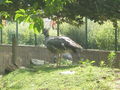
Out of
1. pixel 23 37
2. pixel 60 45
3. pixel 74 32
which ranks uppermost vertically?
pixel 74 32

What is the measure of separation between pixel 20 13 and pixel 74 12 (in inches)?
103

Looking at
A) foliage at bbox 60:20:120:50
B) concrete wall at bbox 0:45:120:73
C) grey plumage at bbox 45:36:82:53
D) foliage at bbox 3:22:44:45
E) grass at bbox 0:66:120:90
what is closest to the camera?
grass at bbox 0:66:120:90

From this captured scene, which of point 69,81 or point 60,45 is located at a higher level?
point 60,45

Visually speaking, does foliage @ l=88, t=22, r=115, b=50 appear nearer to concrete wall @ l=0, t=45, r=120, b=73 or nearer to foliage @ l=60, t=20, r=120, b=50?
foliage @ l=60, t=20, r=120, b=50

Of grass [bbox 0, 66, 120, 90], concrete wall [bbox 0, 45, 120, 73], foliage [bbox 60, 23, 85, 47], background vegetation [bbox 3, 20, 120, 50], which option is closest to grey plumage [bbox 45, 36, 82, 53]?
grass [bbox 0, 66, 120, 90]

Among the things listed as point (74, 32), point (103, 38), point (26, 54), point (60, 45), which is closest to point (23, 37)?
point (74, 32)

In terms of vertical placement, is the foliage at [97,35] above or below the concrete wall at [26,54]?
above

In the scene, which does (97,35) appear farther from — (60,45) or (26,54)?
(60,45)

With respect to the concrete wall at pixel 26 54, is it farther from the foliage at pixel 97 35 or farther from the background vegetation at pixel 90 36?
the foliage at pixel 97 35

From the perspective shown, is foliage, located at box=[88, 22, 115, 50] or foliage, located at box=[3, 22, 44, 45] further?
foliage, located at box=[3, 22, 44, 45]

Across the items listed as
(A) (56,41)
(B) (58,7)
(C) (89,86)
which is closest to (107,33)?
(A) (56,41)

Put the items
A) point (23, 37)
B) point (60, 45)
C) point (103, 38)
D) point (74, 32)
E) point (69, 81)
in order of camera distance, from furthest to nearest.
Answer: point (23, 37)
point (74, 32)
point (103, 38)
point (60, 45)
point (69, 81)

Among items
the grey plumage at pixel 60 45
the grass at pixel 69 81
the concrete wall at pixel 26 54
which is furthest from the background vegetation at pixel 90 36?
the grass at pixel 69 81

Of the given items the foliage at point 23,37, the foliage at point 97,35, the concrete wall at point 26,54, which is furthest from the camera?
the foliage at point 23,37
